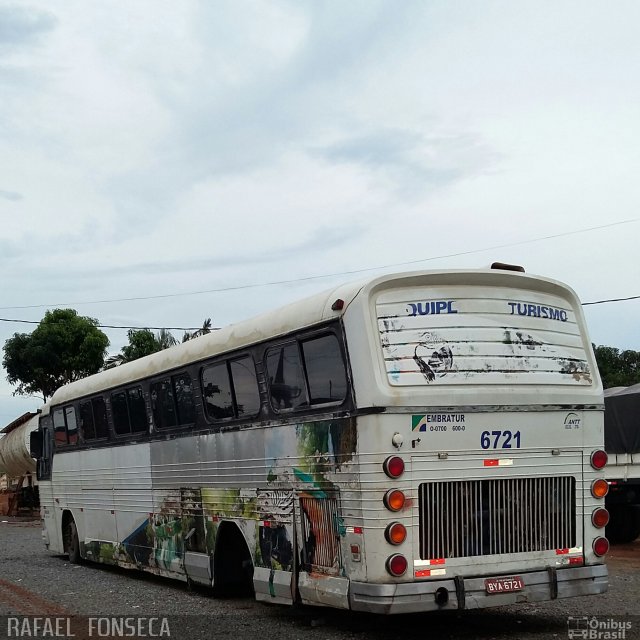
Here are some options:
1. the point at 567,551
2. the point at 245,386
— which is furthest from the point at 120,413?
the point at 567,551

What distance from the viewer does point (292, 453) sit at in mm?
9109

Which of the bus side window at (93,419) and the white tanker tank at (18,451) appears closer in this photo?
the bus side window at (93,419)

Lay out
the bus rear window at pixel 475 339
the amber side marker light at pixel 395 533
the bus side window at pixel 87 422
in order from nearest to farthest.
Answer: the amber side marker light at pixel 395 533
the bus rear window at pixel 475 339
the bus side window at pixel 87 422

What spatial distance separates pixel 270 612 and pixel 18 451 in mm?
24995

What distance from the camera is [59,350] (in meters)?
44.8

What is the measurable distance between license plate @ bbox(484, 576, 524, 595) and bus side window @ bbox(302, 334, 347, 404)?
77.2 inches

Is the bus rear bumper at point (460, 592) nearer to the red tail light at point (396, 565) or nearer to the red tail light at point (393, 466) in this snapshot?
the red tail light at point (396, 565)

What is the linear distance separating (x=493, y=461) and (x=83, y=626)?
4.49 meters

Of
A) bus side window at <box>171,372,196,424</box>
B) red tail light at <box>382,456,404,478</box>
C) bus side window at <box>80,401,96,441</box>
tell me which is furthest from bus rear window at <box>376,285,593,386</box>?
bus side window at <box>80,401,96,441</box>

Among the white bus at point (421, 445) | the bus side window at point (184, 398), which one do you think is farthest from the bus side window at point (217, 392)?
the bus side window at point (184, 398)

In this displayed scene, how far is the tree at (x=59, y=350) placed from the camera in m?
44.5

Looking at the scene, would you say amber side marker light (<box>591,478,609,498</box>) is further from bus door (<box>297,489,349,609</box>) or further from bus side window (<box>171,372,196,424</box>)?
bus side window (<box>171,372,196,424</box>)

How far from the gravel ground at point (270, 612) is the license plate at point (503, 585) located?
683mm

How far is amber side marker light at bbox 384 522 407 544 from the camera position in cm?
780
